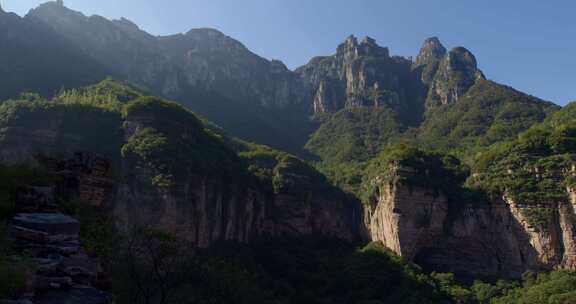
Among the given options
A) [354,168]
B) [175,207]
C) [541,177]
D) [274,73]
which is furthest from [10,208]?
[274,73]

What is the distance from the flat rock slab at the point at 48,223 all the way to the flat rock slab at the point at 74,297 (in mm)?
1116

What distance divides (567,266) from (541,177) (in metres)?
9.51

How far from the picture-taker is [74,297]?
7.00 meters

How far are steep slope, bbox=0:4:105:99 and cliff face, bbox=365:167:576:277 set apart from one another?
59566 millimetres

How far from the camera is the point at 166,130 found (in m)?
52.5

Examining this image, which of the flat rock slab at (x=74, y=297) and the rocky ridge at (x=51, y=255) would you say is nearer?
the flat rock slab at (x=74, y=297)

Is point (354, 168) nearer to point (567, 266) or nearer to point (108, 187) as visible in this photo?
point (567, 266)

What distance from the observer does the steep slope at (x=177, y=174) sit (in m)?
44.6

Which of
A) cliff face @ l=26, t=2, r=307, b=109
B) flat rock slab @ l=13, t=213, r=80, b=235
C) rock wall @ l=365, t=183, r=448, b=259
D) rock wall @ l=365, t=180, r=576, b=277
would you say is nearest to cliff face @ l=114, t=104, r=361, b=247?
rock wall @ l=365, t=180, r=576, b=277

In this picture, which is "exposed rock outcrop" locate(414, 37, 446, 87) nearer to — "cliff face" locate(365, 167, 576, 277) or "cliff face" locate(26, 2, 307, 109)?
"cliff face" locate(26, 2, 307, 109)

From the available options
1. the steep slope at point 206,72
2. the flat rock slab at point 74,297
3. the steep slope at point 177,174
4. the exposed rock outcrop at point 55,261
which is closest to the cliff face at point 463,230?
the steep slope at point 177,174

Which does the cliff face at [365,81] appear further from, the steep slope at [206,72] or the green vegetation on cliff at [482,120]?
the green vegetation on cliff at [482,120]

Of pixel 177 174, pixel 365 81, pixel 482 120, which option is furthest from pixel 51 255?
pixel 365 81

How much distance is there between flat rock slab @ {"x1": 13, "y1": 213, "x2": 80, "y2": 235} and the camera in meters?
7.72
